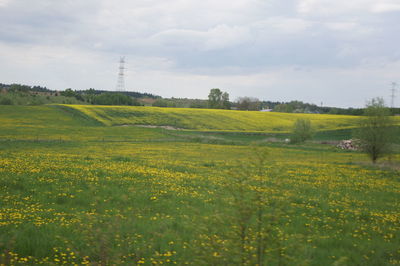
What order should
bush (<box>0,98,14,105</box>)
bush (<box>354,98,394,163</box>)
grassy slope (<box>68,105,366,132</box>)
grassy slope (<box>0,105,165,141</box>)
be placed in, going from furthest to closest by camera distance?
1. bush (<box>0,98,14,105</box>)
2. grassy slope (<box>68,105,366,132</box>)
3. grassy slope (<box>0,105,165,141</box>)
4. bush (<box>354,98,394,163</box>)

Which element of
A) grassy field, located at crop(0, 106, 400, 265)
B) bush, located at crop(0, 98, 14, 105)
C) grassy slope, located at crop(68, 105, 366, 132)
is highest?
bush, located at crop(0, 98, 14, 105)

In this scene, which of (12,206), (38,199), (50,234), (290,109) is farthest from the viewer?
(290,109)

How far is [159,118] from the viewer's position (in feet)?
258

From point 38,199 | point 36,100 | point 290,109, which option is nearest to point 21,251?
point 38,199

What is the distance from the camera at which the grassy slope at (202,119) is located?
74994mm

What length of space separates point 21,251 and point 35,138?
128 ft

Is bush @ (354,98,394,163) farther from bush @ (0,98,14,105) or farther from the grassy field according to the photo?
bush @ (0,98,14,105)

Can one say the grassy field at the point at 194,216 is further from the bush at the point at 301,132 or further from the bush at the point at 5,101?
the bush at the point at 5,101

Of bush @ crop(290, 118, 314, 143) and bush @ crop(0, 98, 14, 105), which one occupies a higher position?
bush @ crop(0, 98, 14, 105)

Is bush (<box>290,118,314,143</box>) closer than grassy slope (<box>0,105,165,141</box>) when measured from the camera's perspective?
No

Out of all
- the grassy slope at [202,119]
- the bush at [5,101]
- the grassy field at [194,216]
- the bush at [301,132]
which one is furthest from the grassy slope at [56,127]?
the grassy field at [194,216]

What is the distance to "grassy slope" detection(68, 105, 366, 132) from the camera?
74994 mm

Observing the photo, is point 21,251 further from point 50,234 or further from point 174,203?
point 174,203

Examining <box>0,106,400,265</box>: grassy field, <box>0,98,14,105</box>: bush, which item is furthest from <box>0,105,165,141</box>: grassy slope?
<box>0,106,400,265</box>: grassy field
